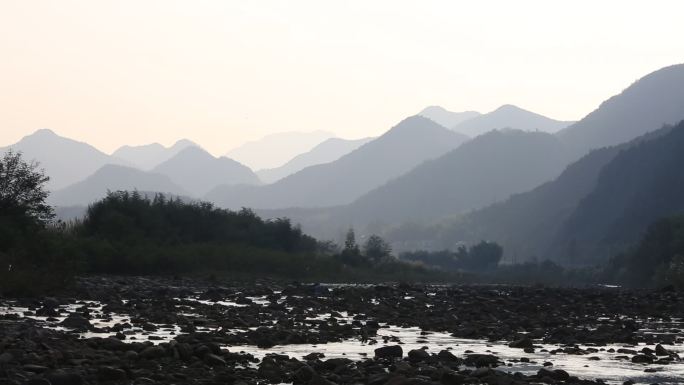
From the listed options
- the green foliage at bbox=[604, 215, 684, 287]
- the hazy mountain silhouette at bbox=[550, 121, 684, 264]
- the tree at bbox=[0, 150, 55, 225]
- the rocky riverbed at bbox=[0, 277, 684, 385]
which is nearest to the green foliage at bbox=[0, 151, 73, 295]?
the tree at bbox=[0, 150, 55, 225]

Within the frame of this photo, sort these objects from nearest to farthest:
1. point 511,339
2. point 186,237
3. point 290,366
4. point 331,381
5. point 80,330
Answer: point 331,381, point 290,366, point 80,330, point 511,339, point 186,237

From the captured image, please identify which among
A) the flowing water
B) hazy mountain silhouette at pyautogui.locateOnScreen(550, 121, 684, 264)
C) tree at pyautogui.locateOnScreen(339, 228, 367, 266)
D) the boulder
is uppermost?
hazy mountain silhouette at pyautogui.locateOnScreen(550, 121, 684, 264)

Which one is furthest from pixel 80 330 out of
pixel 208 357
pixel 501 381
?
pixel 501 381

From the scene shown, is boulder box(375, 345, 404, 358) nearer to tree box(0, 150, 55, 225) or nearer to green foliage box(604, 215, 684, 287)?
tree box(0, 150, 55, 225)

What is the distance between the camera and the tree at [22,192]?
4922 cm

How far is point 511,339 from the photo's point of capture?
25.7 m

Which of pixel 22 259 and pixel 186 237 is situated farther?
pixel 186 237

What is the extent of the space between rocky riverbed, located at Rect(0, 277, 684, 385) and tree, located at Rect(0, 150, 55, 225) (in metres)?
12.6

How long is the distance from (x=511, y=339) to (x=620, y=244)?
142368 mm

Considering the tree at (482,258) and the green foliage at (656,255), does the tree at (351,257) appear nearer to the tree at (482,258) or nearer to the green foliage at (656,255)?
the green foliage at (656,255)

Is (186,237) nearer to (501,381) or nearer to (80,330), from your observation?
(80,330)

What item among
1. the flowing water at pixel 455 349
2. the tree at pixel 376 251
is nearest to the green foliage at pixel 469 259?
the tree at pixel 376 251

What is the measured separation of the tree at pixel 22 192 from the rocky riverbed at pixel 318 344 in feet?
41.5

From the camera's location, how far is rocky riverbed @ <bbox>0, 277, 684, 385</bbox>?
51.8ft
